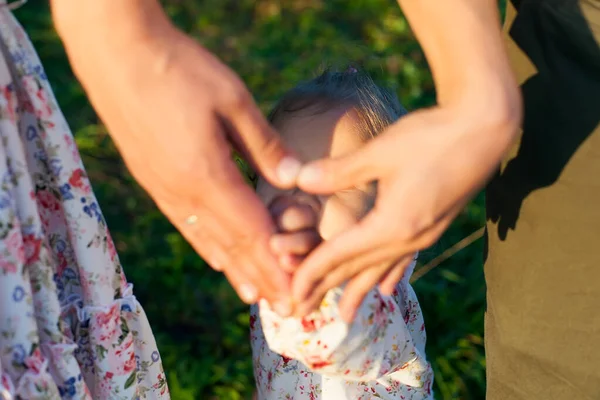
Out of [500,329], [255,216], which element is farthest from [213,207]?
[500,329]

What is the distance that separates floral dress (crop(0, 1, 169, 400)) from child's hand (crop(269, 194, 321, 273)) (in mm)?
308

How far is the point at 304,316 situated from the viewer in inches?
55.4

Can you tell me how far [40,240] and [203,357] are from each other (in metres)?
1.35

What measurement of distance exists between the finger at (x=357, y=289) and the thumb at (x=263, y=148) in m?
0.20

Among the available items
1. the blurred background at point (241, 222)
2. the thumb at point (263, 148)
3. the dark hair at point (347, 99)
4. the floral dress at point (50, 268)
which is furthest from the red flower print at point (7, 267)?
the blurred background at point (241, 222)

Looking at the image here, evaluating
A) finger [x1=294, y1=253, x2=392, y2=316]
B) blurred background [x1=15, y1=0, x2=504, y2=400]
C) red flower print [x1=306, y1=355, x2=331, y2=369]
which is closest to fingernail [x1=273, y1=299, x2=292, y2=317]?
finger [x1=294, y1=253, x2=392, y2=316]

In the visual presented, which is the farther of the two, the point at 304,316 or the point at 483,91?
the point at 304,316

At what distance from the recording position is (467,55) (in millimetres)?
1132

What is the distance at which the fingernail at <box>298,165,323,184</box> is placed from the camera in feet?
3.85

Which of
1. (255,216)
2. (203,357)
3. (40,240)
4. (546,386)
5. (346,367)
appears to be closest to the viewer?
(255,216)

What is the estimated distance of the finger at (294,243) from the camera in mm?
1243

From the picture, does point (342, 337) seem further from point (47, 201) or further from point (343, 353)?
point (47, 201)

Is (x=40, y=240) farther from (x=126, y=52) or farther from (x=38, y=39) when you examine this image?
(x=38, y=39)

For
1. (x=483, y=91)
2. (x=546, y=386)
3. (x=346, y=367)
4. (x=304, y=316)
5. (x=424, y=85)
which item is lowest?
(x=424, y=85)
